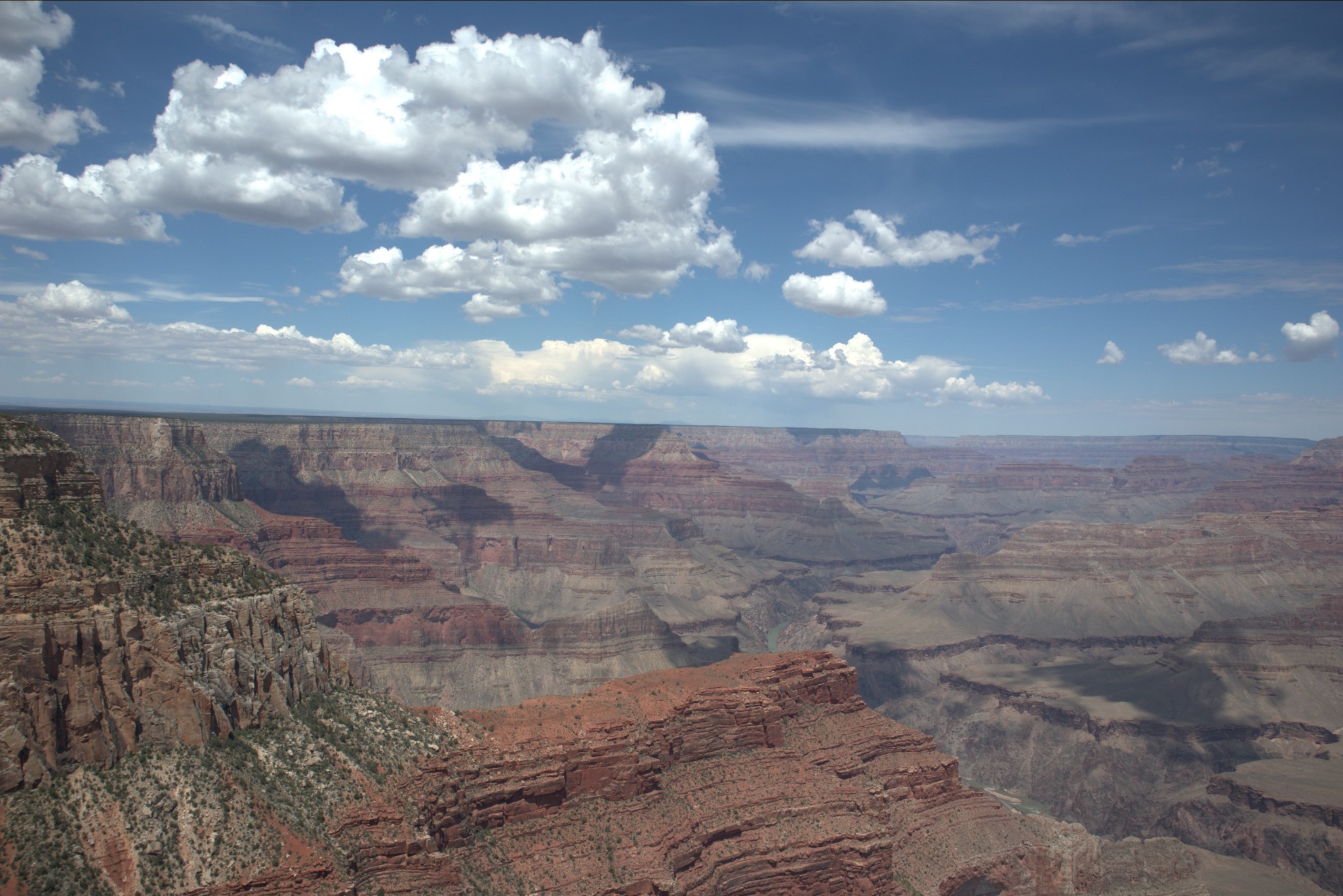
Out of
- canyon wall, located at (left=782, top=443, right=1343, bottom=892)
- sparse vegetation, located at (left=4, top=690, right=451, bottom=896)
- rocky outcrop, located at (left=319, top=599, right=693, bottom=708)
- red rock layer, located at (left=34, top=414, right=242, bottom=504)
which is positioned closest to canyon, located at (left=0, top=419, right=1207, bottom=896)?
→ sparse vegetation, located at (left=4, top=690, right=451, bottom=896)

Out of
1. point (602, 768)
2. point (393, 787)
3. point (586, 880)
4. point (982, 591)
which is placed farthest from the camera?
point (982, 591)

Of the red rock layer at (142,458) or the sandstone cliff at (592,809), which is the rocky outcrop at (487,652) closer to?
the red rock layer at (142,458)

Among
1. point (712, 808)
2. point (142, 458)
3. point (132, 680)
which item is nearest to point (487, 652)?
point (142, 458)

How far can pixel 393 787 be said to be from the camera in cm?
4059

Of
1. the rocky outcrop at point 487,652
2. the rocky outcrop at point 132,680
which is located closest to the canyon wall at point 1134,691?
the rocky outcrop at point 487,652

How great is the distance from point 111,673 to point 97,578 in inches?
151

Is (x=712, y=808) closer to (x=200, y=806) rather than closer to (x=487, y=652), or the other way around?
(x=200, y=806)

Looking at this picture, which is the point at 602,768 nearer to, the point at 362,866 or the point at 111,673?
the point at 362,866

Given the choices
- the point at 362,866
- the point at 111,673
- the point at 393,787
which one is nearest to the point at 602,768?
the point at 393,787

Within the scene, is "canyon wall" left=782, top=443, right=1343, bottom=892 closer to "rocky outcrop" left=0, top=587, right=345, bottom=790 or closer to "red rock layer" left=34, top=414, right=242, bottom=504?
"rocky outcrop" left=0, top=587, right=345, bottom=790

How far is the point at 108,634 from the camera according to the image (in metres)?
33.3

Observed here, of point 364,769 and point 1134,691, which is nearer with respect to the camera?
point 364,769

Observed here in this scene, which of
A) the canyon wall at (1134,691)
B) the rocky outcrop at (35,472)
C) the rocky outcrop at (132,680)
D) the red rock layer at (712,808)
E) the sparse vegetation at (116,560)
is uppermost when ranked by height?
the rocky outcrop at (35,472)

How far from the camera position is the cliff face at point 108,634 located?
3073 centimetres
